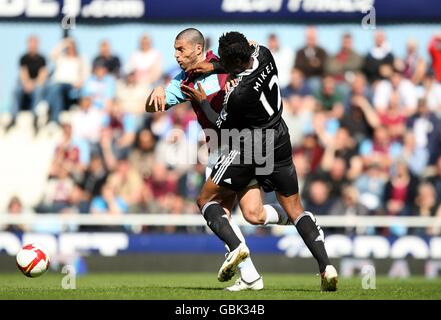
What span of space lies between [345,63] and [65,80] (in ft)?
18.0

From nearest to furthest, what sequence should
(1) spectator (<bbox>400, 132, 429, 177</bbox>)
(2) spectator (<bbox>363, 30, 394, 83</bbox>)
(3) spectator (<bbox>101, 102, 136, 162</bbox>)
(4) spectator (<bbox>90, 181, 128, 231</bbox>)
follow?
(4) spectator (<bbox>90, 181, 128, 231</bbox>), (1) spectator (<bbox>400, 132, 429, 177</bbox>), (3) spectator (<bbox>101, 102, 136, 162</bbox>), (2) spectator (<bbox>363, 30, 394, 83</bbox>)

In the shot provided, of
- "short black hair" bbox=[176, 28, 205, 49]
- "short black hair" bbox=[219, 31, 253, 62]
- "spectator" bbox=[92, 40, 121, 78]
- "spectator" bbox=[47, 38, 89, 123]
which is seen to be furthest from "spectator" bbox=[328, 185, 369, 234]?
"short black hair" bbox=[219, 31, 253, 62]

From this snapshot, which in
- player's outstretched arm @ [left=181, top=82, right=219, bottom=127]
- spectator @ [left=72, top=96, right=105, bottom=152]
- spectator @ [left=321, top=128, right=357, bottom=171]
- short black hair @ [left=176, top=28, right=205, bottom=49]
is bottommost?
spectator @ [left=321, top=128, right=357, bottom=171]

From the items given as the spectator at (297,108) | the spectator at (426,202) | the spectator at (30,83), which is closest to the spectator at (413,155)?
the spectator at (426,202)

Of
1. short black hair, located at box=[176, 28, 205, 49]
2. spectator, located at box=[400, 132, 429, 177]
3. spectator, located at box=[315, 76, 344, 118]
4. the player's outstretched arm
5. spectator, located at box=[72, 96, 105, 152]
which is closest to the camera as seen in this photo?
the player's outstretched arm

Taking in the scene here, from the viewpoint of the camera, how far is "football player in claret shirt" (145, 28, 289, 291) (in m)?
11.0

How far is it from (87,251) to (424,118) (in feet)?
22.7

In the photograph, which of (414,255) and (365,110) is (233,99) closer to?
(414,255)

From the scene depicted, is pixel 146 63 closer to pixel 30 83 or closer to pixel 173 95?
pixel 30 83

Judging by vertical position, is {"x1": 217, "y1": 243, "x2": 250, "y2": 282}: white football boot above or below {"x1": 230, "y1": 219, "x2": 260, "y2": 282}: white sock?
above

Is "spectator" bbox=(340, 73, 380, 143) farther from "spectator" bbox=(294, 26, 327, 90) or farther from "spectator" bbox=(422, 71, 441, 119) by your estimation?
"spectator" bbox=(422, 71, 441, 119)

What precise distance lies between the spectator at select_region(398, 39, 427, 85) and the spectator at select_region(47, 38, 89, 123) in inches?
247
